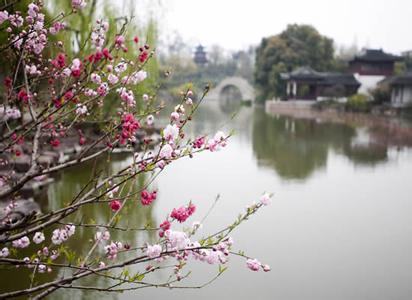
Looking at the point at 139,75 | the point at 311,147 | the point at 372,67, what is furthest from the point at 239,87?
the point at 139,75

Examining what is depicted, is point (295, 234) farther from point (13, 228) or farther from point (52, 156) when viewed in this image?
point (52, 156)

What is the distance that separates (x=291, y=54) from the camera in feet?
144

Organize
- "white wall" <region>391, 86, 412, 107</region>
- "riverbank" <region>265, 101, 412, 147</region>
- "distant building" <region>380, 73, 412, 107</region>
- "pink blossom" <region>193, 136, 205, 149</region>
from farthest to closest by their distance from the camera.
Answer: "white wall" <region>391, 86, 412, 107</region>, "distant building" <region>380, 73, 412, 107</region>, "riverbank" <region>265, 101, 412, 147</region>, "pink blossom" <region>193, 136, 205, 149</region>

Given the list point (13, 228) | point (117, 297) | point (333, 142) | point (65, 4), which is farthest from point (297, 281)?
point (333, 142)

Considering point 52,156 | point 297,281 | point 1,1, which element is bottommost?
point 297,281

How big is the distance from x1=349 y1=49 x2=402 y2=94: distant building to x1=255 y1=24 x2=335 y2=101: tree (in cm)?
434

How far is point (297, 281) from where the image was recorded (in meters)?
5.11

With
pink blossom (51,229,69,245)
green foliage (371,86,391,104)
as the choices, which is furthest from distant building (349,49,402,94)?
pink blossom (51,229,69,245)

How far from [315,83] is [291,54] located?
203 inches

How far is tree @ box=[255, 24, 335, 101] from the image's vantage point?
44000mm

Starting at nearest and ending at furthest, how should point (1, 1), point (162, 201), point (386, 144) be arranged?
point (1, 1) → point (162, 201) → point (386, 144)

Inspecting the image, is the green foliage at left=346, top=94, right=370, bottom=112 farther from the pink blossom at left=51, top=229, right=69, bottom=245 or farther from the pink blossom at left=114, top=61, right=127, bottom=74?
the pink blossom at left=51, top=229, right=69, bottom=245

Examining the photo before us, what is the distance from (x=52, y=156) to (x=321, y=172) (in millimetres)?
6683

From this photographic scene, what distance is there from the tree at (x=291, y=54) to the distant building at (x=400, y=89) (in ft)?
44.1
